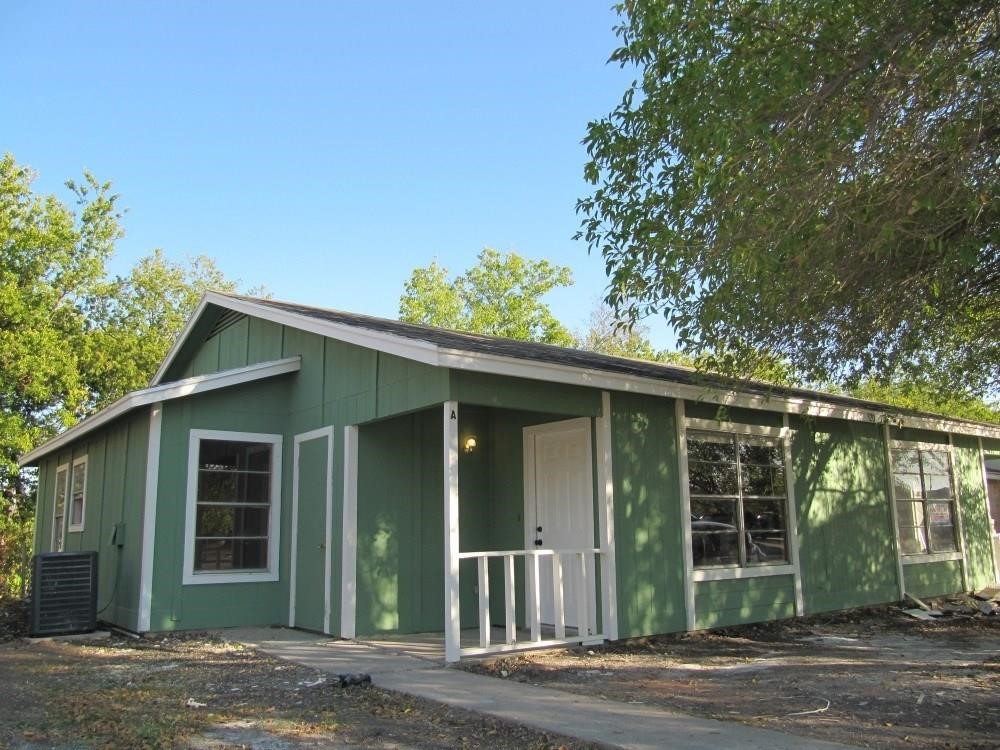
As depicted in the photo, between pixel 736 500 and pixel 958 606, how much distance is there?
4.70 meters

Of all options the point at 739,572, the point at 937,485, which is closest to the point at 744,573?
the point at 739,572

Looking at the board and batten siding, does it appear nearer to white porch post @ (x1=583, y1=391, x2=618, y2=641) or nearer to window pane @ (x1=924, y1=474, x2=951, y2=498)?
white porch post @ (x1=583, y1=391, x2=618, y2=641)

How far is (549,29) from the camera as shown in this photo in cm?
912

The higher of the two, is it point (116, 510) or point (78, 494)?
point (78, 494)

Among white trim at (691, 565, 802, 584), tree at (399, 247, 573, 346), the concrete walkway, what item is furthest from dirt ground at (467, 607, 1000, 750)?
tree at (399, 247, 573, 346)

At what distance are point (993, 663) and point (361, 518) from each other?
235 inches

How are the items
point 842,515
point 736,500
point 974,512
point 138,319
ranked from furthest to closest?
point 138,319 → point 974,512 → point 842,515 → point 736,500

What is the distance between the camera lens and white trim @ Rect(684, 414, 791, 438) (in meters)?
9.29

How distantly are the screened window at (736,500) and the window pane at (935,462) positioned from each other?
150 inches

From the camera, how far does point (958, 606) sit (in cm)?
1165

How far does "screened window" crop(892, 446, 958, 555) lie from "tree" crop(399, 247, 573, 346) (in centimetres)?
2148

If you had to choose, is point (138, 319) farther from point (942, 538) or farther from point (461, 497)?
point (942, 538)

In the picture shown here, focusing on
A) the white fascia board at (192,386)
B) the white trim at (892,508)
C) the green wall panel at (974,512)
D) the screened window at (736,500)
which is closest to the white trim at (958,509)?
the green wall panel at (974,512)


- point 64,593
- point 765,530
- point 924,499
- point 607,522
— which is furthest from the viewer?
point 924,499
